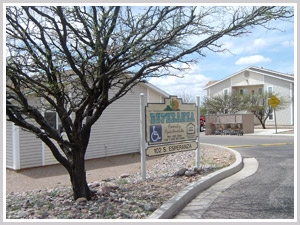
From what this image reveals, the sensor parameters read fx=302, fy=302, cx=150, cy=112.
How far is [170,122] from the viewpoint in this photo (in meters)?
7.71

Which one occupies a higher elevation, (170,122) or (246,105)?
(246,105)

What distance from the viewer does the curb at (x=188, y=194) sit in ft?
15.1

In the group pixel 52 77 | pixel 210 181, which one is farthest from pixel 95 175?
pixel 52 77

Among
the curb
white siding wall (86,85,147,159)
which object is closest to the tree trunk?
the curb

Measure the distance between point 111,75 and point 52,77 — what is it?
43.2 inches

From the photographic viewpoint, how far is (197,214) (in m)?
4.77

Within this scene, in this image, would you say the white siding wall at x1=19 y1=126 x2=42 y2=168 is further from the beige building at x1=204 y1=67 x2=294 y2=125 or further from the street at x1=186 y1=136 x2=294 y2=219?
the beige building at x1=204 y1=67 x2=294 y2=125

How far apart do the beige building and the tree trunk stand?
29.9 m

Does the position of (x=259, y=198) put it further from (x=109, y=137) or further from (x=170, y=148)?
(x=109, y=137)

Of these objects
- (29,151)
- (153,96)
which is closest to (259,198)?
(29,151)

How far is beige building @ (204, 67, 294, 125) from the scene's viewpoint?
33.1 m

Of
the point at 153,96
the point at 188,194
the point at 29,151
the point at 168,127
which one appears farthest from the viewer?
the point at 153,96

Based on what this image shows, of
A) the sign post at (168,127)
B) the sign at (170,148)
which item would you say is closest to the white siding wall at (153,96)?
the sign post at (168,127)

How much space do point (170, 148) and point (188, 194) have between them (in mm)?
2196
